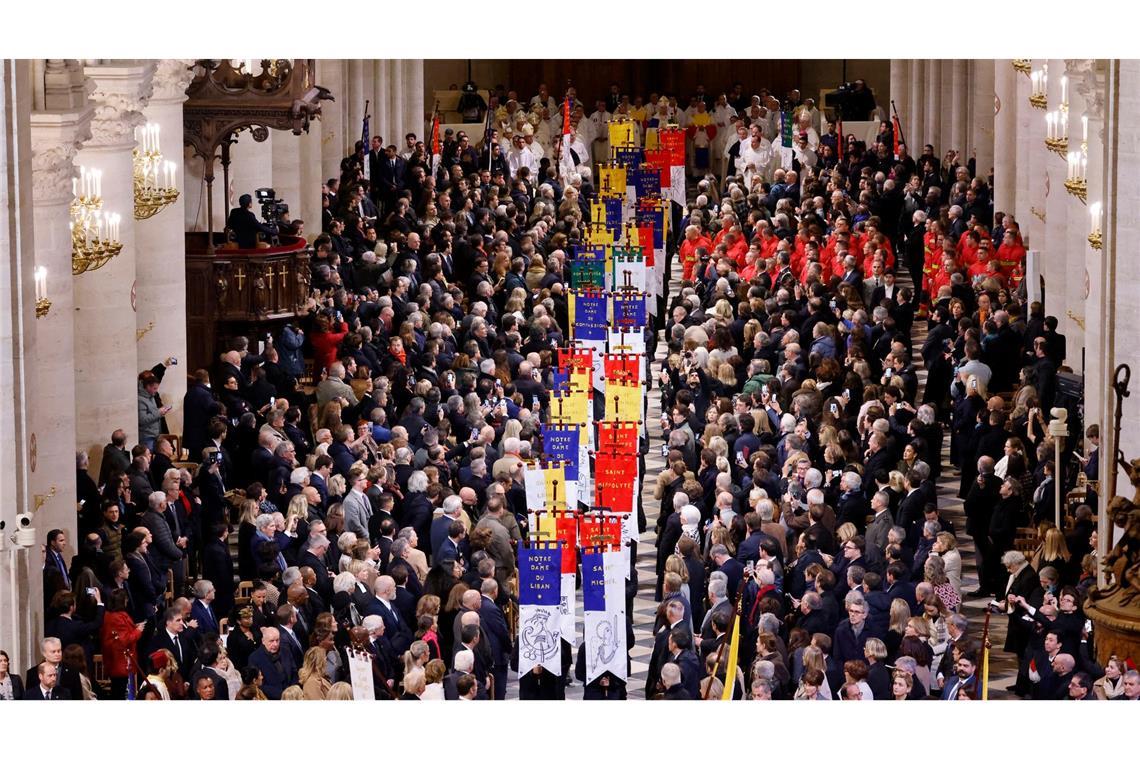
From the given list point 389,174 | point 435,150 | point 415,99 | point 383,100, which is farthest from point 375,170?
point 415,99

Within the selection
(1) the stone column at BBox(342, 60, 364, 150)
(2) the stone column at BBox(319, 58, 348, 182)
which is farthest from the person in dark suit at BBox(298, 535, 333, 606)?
(1) the stone column at BBox(342, 60, 364, 150)

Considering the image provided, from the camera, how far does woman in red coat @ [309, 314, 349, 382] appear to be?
27578 mm

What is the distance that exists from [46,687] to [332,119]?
22656 mm

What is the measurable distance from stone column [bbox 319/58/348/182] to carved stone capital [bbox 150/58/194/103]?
40.6 ft

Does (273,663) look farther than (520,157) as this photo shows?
No

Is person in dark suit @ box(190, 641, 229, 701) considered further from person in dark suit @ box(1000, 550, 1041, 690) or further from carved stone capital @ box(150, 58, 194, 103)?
carved stone capital @ box(150, 58, 194, 103)

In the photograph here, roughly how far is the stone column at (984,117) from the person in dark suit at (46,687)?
2433 centimetres

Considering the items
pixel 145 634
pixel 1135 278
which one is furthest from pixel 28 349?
pixel 1135 278

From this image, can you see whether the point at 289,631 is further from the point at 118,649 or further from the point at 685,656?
the point at 685,656

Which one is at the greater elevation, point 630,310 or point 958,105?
point 958,105

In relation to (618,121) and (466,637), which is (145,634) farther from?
(618,121)

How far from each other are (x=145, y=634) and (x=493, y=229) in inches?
626

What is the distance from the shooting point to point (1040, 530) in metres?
20.8

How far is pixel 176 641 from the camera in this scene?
18453mm
